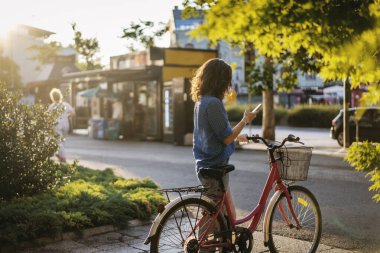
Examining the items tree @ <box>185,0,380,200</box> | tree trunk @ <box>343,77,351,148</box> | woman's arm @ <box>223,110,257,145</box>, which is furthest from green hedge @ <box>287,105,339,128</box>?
tree @ <box>185,0,380,200</box>

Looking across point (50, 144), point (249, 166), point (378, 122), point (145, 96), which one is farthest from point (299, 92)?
point (50, 144)

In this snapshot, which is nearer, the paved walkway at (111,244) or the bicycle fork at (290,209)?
the bicycle fork at (290,209)

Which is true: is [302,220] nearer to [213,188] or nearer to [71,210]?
[213,188]

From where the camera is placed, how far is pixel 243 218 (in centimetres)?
445

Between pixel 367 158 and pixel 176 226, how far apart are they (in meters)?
1.66

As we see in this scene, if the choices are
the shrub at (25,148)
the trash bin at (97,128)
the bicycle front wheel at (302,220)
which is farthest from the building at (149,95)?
the bicycle front wheel at (302,220)

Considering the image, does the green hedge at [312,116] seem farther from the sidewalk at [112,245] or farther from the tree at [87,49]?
the sidewalk at [112,245]

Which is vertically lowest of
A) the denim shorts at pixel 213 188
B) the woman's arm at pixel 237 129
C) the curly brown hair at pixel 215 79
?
the denim shorts at pixel 213 188

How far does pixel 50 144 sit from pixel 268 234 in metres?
3.83

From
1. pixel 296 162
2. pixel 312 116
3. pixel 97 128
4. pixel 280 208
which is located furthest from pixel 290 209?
pixel 312 116

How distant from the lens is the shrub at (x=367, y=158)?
14.7ft

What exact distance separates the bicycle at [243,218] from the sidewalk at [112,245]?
0.40 metres

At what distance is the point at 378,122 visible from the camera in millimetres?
18391

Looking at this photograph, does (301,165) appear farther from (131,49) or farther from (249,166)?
(131,49)
